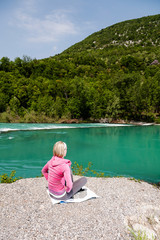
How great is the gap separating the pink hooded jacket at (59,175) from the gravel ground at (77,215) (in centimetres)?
53

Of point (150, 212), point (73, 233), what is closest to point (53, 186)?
point (73, 233)

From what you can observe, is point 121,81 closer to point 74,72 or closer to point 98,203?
point 74,72

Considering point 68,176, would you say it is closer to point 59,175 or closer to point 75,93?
point 59,175

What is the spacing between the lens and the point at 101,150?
1602 cm

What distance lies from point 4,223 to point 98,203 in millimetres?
2276

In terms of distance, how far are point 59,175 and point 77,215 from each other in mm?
994

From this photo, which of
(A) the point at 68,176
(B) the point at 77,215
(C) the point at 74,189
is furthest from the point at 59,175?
(B) the point at 77,215

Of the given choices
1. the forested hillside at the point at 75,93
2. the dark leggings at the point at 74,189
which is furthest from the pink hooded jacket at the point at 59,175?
the forested hillside at the point at 75,93

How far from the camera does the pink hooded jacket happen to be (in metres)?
3.89

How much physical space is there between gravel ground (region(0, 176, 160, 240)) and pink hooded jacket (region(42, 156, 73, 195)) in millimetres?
527

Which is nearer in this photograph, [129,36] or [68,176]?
[68,176]

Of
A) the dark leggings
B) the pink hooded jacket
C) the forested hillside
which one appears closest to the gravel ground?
the dark leggings

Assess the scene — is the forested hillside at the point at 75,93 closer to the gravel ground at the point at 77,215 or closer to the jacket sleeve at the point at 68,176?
the gravel ground at the point at 77,215

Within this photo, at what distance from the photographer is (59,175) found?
13.4ft
